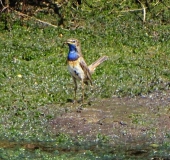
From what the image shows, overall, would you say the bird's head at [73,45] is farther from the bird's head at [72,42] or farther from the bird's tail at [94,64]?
the bird's tail at [94,64]

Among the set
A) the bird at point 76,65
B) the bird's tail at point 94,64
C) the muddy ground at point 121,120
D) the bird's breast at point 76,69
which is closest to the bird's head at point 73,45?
the bird at point 76,65

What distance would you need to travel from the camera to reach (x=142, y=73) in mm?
11867

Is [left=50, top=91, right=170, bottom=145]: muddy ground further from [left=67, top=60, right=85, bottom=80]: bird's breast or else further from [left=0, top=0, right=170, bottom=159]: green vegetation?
[left=67, top=60, right=85, bottom=80]: bird's breast

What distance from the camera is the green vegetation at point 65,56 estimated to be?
32.1 ft

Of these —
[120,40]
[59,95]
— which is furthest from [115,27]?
[59,95]

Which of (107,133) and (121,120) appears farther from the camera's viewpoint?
(121,120)

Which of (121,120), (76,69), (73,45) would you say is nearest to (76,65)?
(76,69)

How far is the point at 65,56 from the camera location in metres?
12.4

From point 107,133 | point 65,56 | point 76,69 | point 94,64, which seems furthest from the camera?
point 65,56

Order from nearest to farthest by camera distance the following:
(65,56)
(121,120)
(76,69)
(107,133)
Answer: (107,133) → (121,120) → (76,69) → (65,56)

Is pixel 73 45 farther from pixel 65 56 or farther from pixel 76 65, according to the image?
pixel 65 56

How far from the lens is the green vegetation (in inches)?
385

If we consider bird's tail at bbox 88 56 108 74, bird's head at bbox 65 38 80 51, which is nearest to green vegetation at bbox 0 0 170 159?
bird's tail at bbox 88 56 108 74

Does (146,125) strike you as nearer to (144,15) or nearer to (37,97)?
(37,97)
